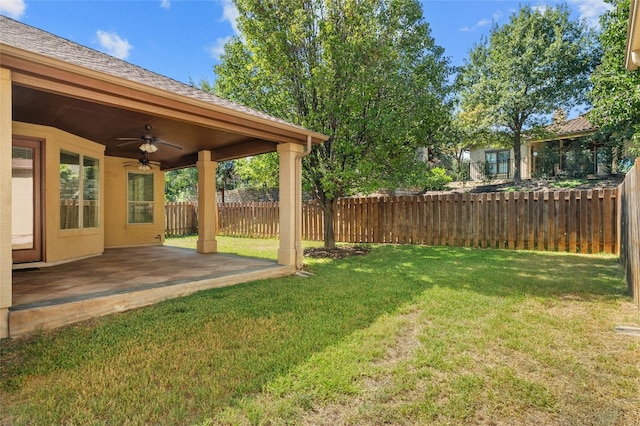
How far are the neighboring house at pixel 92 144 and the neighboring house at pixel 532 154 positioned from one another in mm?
18195

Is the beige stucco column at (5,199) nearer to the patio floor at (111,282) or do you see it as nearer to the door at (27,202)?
the patio floor at (111,282)

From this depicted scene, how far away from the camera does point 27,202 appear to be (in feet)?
19.3

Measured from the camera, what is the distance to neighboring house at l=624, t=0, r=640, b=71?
2.97 m

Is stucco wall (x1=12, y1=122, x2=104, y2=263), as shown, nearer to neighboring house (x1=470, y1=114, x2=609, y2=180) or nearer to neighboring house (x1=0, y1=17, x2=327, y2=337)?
neighboring house (x1=0, y1=17, x2=327, y2=337)

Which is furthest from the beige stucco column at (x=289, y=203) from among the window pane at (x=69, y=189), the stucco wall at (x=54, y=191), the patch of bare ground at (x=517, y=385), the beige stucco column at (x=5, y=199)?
the window pane at (x=69, y=189)

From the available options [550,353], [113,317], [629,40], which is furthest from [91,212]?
[629,40]

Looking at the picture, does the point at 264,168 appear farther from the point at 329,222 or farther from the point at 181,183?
the point at 181,183

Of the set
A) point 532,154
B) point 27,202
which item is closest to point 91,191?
point 27,202

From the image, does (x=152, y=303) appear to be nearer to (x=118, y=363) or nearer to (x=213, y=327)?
(x=213, y=327)

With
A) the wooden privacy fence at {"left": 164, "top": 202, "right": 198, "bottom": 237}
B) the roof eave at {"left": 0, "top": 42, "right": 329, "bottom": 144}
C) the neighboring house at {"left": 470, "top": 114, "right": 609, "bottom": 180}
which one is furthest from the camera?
the neighboring house at {"left": 470, "top": 114, "right": 609, "bottom": 180}

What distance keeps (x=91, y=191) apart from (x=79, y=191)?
459 millimetres

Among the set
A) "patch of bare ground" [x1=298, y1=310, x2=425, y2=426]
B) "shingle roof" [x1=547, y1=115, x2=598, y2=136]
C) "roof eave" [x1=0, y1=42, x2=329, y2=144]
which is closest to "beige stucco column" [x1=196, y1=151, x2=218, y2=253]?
"roof eave" [x1=0, y1=42, x2=329, y2=144]

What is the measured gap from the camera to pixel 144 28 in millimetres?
9984

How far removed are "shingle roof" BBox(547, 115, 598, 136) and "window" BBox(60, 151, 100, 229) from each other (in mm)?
21440
